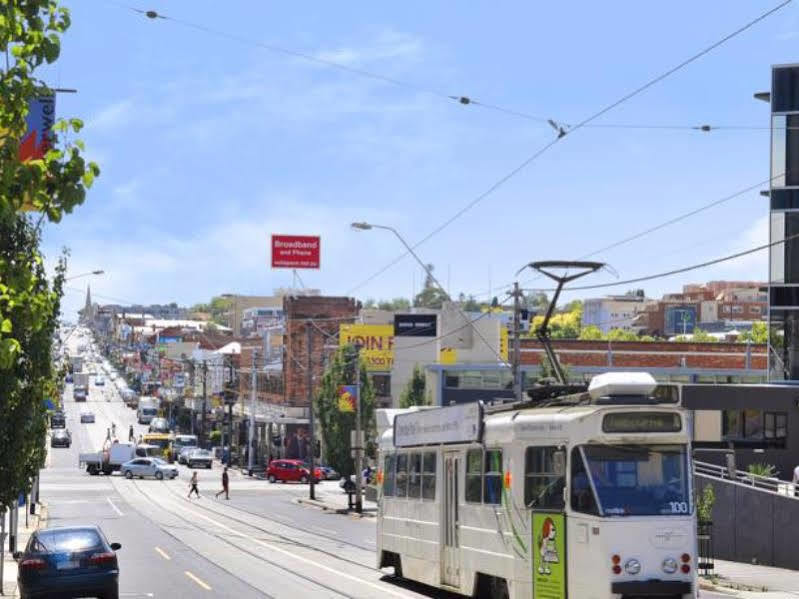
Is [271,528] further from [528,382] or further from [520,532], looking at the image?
[528,382]

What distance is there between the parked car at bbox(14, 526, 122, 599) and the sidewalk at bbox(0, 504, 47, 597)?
3.50m

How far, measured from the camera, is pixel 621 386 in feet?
60.8

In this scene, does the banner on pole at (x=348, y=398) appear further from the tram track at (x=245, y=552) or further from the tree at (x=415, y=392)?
the tram track at (x=245, y=552)

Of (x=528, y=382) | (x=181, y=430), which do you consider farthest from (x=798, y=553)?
(x=181, y=430)

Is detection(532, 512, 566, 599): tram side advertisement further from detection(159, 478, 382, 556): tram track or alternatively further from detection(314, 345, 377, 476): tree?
detection(314, 345, 377, 476): tree

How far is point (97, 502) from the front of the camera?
62.7 m

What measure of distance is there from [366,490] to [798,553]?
42190mm

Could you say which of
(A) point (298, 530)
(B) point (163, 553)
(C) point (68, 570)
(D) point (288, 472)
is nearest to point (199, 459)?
(D) point (288, 472)

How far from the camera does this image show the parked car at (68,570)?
75.6ft

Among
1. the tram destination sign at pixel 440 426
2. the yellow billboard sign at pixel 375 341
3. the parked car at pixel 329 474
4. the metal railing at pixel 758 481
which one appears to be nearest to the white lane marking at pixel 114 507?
the parked car at pixel 329 474

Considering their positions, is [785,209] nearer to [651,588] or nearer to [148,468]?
[651,588]

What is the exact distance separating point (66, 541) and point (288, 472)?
6246cm

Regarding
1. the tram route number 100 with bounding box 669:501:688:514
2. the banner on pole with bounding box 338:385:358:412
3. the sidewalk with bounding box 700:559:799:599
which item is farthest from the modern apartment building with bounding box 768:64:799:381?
the tram route number 100 with bounding box 669:501:688:514

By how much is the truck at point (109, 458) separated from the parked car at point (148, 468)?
2840 mm
